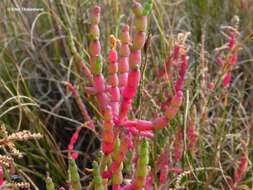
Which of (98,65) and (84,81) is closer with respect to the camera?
(98,65)

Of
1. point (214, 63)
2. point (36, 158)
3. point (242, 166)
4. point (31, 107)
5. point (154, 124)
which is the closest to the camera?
point (154, 124)

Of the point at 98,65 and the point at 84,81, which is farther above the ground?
the point at 98,65

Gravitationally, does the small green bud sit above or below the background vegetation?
above

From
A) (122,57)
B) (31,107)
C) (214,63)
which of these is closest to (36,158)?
(31,107)

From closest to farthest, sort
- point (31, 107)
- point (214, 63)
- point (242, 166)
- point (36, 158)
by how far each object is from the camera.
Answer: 1. point (242, 166)
2. point (36, 158)
3. point (31, 107)
4. point (214, 63)

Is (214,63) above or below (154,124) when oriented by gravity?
below

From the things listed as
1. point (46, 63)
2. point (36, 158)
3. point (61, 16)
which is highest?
point (61, 16)

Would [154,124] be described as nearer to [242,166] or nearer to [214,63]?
[242,166]

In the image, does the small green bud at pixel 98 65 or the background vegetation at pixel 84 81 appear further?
the background vegetation at pixel 84 81

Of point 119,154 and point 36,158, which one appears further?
point 36,158

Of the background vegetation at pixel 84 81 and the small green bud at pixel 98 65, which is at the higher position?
the small green bud at pixel 98 65

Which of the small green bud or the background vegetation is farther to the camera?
the background vegetation
